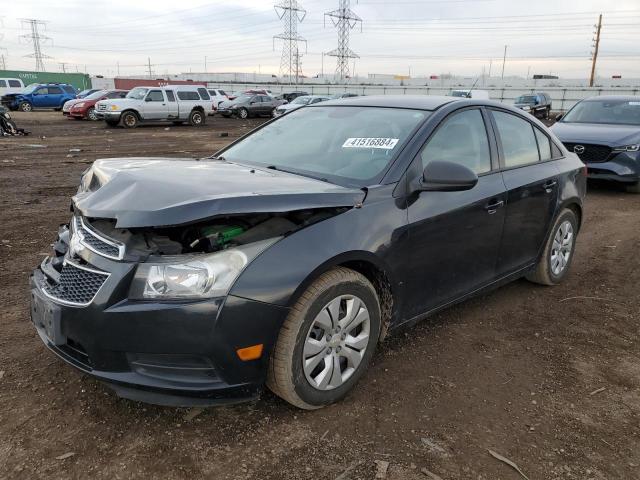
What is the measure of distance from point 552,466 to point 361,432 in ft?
Result: 2.99

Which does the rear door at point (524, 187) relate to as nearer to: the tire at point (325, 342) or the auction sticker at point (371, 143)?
the auction sticker at point (371, 143)

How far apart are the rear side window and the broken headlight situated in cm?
2421

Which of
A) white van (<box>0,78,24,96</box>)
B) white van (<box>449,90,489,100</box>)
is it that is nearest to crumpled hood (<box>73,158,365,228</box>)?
white van (<box>449,90,489,100</box>)

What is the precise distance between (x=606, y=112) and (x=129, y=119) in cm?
1940

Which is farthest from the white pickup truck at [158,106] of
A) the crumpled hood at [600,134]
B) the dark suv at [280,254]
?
the dark suv at [280,254]

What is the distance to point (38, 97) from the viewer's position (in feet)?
107

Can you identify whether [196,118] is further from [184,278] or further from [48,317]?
[184,278]

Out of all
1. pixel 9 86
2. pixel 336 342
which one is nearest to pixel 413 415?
pixel 336 342

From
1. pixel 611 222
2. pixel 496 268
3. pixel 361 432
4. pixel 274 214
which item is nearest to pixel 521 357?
pixel 496 268

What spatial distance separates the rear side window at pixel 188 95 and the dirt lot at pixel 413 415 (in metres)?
22.0

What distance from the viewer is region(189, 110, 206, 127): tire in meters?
25.3

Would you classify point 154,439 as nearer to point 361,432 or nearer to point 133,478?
point 133,478

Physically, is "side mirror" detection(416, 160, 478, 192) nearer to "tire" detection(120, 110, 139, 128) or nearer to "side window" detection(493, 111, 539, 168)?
"side window" detection(493, 111, 539, 168)

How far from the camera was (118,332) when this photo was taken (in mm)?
2330
